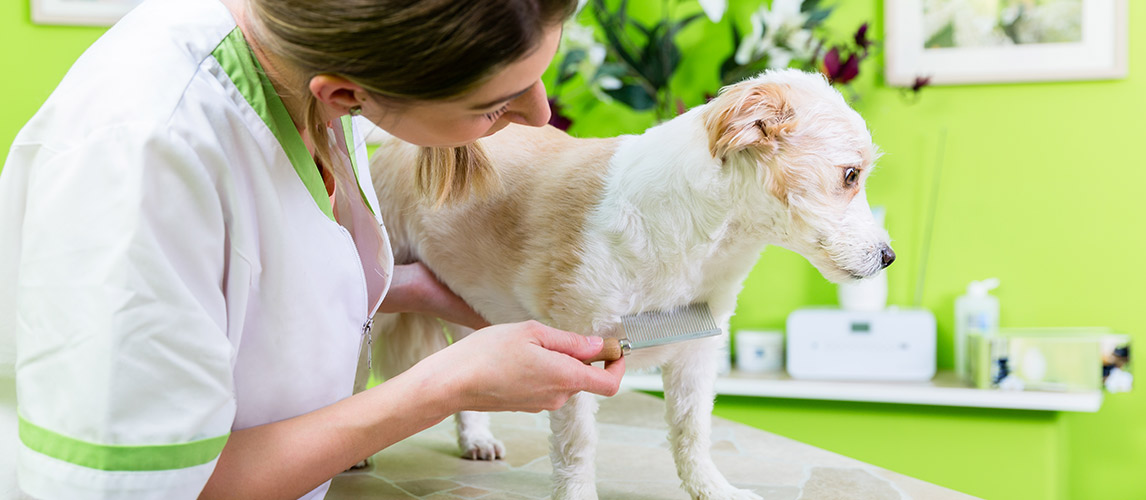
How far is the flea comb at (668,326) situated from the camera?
111cm

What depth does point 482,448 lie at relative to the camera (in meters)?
1.61

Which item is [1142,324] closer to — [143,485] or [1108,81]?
[1108,81]

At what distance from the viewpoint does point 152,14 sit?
82cm

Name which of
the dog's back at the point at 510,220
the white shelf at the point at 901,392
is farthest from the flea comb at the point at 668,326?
the white shelf at the point at 901,392

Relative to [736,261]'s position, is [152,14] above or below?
above

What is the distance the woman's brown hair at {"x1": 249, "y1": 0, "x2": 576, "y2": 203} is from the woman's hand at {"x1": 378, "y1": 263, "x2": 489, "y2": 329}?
0.64 meters

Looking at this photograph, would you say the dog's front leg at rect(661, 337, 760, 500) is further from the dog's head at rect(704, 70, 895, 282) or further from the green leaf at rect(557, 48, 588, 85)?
the green leaf at rect(557, 48, 588, 85)

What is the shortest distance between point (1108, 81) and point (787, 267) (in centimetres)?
112

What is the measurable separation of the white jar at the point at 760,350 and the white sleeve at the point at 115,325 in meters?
2.27

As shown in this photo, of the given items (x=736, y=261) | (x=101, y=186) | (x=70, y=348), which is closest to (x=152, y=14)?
(x=101, y=186)

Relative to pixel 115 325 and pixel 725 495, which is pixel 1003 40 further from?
pixel 115 325

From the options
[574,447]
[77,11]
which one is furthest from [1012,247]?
[77,11]

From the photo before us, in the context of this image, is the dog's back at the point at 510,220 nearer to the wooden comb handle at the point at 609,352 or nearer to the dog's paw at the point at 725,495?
the wooden comb handle at the point at 609,352

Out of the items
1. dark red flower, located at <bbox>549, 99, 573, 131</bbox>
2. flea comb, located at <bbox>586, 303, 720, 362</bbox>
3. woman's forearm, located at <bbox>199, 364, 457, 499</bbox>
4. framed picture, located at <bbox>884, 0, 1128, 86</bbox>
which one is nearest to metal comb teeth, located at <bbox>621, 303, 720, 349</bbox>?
flea comb, located at <bbox>586, 303, 720, 362</bbox>
